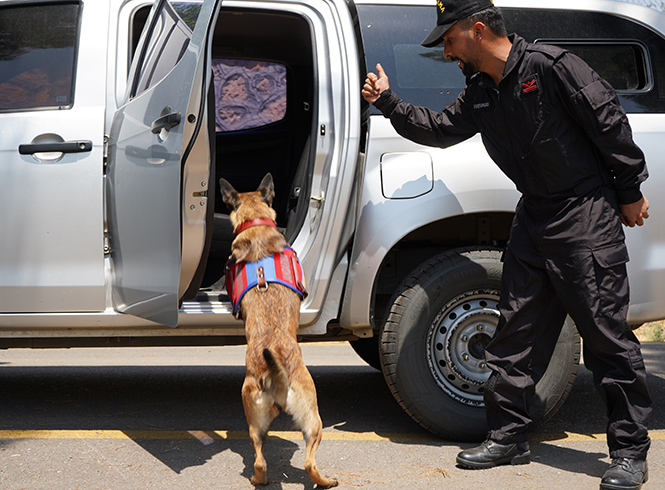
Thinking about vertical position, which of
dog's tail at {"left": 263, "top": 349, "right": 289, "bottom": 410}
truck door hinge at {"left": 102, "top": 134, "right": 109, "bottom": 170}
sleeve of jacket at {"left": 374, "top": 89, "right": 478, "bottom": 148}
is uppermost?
sleeve of jacket at {"left": 374, "top": 89, "right": 478, "bottom": 148}

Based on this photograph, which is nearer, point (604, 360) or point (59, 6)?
point (604, 360)

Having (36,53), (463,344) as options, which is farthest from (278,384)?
(36,53)

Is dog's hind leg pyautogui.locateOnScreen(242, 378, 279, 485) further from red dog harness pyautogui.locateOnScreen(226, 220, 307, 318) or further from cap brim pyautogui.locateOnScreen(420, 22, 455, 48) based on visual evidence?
cap brim pyautogui.locateOnScreen(420, 22, 455, 48)

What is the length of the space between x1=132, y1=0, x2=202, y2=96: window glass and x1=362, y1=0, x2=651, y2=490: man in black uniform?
3.50ft

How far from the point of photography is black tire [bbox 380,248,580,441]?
330 cm

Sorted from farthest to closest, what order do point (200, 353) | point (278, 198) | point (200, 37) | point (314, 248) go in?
point (200, 353), point (278, 198), point (314, 248), point (200, 37)

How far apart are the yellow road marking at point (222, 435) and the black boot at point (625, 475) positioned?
0.68m

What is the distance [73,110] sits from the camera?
324cm

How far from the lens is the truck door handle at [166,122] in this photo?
278cm

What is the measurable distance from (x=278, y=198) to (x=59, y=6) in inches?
70.4

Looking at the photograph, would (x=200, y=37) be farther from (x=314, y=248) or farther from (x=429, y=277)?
(x=429, y=277)

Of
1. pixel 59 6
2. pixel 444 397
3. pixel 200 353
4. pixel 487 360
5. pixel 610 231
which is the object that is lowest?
pixel 200 353

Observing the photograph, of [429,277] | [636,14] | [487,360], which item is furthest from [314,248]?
[636,14]

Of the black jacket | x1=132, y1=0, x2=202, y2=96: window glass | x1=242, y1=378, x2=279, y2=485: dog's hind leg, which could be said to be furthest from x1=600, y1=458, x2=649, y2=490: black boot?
x1=132, y1=0, x2=202, y2=96: window glass
